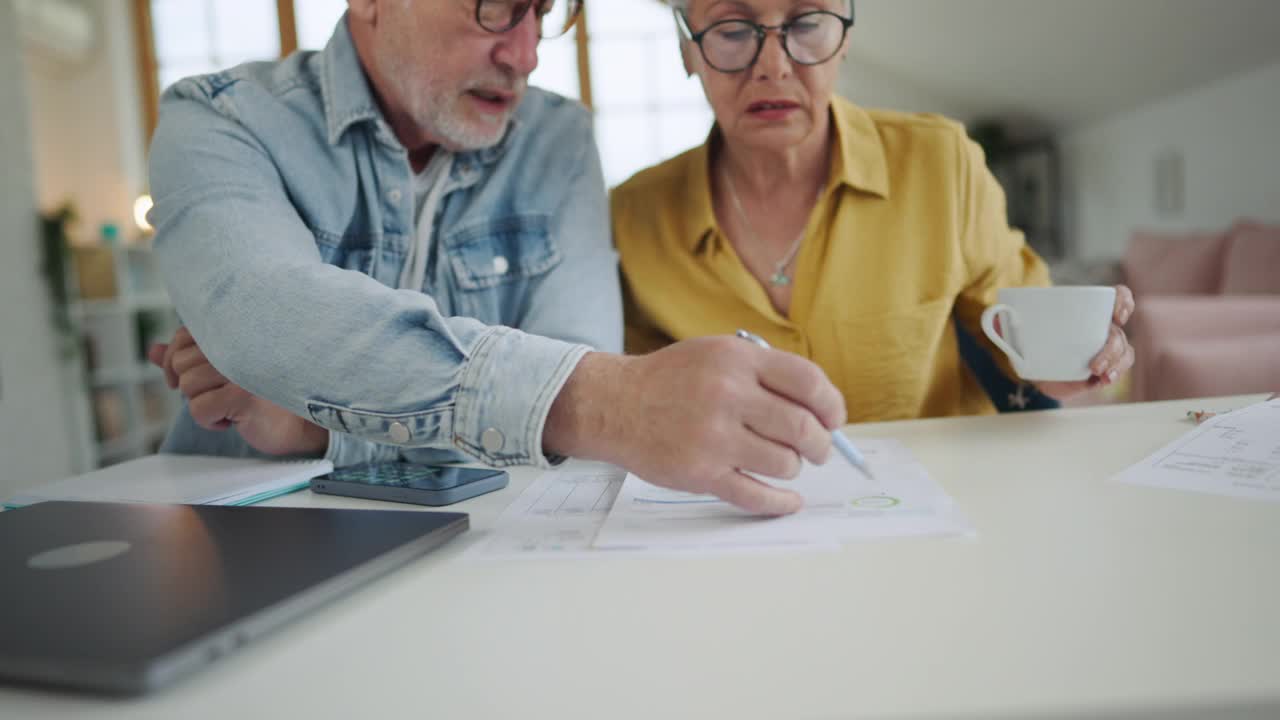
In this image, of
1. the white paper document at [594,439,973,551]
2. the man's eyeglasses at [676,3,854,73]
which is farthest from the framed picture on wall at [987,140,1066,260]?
the white paper document at [594,439,973,551]

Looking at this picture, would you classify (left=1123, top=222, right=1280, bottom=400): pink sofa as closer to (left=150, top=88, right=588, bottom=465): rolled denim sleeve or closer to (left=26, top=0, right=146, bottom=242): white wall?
(left=150, top=88, right=588, bottom=465): rolled denim sleeve

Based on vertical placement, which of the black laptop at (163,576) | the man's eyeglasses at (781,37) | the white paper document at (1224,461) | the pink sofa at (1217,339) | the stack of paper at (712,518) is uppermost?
the man's eyeglasses at (781,37)

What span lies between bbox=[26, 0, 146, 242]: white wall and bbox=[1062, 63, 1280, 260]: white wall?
7.26 m

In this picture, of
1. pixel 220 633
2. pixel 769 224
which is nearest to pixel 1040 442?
pixel 769 224

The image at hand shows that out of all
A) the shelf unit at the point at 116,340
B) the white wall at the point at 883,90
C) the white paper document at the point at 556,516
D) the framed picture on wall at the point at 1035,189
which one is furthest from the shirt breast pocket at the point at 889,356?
the white wall at the point at 883,90

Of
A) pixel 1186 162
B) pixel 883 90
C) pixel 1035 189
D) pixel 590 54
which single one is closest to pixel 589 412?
pixel 1186 162

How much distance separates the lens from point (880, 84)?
8391mm

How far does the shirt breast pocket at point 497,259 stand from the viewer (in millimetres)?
1120

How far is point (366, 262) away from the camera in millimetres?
1091

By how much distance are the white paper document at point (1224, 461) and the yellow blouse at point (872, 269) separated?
0.43m

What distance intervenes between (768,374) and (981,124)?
8.27 meters

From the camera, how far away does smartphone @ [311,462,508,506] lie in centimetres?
70

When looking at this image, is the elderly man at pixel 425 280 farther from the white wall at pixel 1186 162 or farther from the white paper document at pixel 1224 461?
the white wall at pixel 1186 162

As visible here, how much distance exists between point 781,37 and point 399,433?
2.50ft
